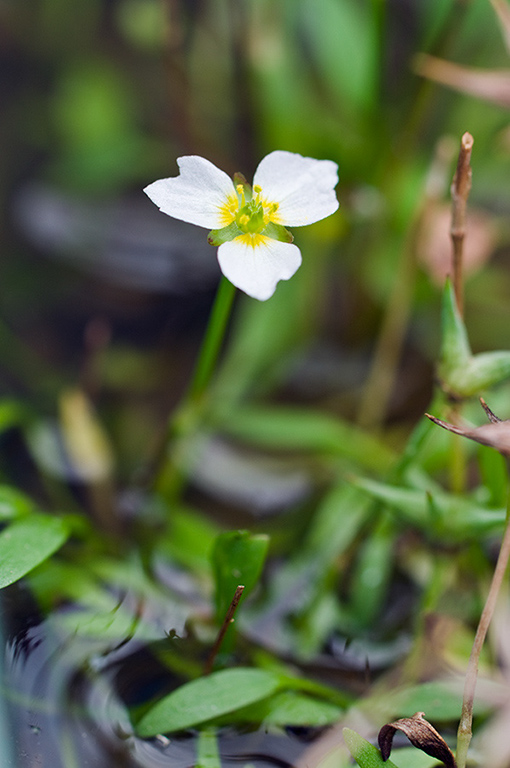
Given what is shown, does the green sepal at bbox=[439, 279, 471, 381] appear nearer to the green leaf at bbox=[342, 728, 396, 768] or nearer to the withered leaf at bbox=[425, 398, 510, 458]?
the withered leaf at bbox=[425, 398, 510, 458]

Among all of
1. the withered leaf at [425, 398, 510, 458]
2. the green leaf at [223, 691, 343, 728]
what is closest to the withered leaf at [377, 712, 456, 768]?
the green leaf at [223, 691, 343, 728]

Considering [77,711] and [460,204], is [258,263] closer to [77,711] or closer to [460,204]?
[460,204]

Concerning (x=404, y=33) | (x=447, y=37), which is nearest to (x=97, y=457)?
(x=447, y=37)

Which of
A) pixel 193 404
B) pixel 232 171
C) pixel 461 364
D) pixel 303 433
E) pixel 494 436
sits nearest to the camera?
pixel 494 436

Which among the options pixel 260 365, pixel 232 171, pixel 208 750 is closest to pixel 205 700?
pixel 208 750

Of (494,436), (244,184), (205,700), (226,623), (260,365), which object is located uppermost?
(244,184)

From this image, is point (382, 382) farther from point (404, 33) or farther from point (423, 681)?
point (404, 33)
